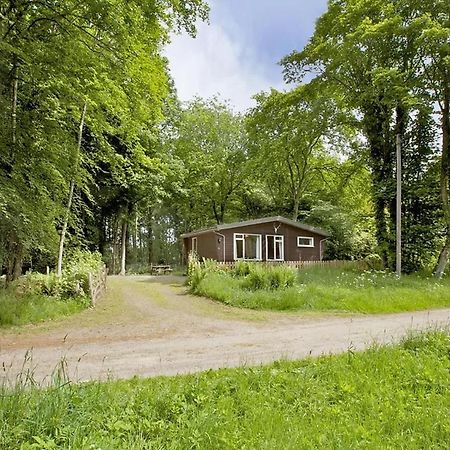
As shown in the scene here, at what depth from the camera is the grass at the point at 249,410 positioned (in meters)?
3.42

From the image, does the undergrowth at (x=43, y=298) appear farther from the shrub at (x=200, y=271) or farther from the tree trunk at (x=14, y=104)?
the shrub at (x=200, y=271)

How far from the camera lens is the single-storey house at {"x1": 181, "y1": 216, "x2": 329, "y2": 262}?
23.6 m

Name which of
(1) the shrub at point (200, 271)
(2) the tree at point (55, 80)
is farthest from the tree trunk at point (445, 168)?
(2) the tree at point (55, 80)

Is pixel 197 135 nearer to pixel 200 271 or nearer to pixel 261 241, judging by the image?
pixel 261 241

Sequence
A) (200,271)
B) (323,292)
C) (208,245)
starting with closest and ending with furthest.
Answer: (323,292) → (200,271) → (208,245)

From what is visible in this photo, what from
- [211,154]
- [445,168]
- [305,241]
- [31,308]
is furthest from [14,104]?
[211,154]

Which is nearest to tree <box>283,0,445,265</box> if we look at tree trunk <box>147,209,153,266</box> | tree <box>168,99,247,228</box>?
tree <box>168,99,247,228</box>

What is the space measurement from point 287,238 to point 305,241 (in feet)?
4.61

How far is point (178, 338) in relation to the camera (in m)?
7.80

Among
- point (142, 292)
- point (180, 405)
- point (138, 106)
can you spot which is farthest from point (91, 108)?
point (180, 405)

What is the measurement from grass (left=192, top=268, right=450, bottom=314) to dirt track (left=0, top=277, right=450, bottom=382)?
798 millimetres

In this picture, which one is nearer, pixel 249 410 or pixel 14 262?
pixel 249 410

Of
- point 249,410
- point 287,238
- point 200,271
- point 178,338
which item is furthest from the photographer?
point 287,238

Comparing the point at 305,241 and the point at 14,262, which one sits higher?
the point at 305,241
